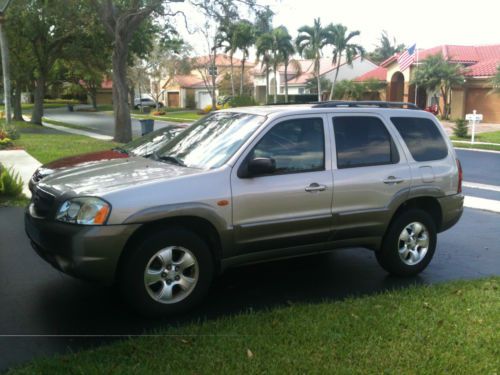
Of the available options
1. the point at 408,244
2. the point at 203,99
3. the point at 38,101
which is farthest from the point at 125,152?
the point at 203,99

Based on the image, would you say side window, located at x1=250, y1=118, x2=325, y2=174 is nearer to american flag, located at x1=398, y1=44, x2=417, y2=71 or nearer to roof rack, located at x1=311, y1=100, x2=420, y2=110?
roof rack, located at x1=311, y1=100, x2=420, y2=110

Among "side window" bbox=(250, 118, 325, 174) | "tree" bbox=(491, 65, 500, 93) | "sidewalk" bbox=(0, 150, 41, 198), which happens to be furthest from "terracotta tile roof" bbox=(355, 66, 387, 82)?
"side window" bbox=(250, 118, 325, 174)

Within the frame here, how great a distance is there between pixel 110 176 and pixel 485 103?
40.5m

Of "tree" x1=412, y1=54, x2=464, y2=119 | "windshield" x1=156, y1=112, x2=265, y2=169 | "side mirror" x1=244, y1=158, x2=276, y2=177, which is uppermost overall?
"tree" x1=412, y1=54, x2=464, y2=119

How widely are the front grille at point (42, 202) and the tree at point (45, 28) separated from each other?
2070 centimetres

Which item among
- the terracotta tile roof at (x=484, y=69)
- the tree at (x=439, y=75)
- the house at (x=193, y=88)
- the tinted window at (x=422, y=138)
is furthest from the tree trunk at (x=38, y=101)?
the house at (x=193, y=88)

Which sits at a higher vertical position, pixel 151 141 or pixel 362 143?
pixel 362 143

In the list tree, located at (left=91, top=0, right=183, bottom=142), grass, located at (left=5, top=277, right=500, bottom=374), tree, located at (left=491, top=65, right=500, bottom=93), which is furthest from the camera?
tree, located at (left=491, top=65, right=500, bottom=93)

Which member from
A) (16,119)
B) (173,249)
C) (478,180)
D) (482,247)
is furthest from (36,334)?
(16,119)

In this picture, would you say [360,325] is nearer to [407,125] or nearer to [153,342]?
[153,342]

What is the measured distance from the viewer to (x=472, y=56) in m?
45.1

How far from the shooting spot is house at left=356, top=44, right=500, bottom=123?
132 feet

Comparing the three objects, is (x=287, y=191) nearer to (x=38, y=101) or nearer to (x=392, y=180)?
(x=392, y=180)

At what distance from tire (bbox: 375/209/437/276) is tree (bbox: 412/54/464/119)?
1451 inches
